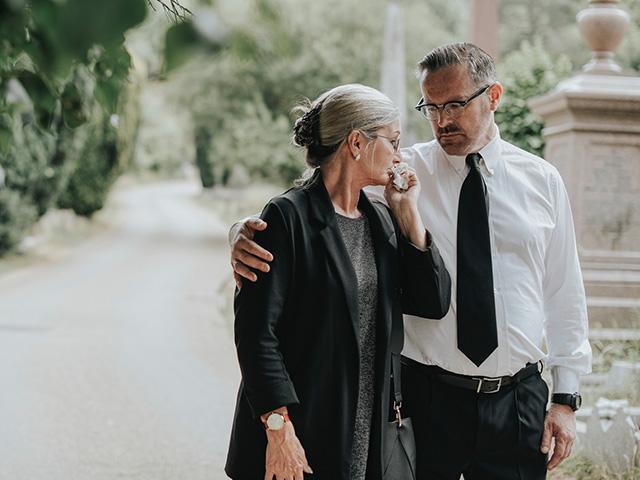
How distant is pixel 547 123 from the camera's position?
9.77 metres

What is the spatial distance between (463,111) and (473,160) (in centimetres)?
17

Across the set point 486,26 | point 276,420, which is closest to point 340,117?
point 276,420

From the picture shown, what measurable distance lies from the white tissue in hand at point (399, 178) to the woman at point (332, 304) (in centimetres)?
2

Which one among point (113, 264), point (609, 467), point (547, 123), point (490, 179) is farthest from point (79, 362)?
point (113, 264)

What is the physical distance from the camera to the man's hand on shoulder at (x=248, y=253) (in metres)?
2.52

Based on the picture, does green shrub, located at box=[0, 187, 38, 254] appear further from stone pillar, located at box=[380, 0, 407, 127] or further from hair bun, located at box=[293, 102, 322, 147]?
hair bun, located at box=[293, 102, 322, 147]

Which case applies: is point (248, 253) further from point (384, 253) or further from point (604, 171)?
point (604, 171)

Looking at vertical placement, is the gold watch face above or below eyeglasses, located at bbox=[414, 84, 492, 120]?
below

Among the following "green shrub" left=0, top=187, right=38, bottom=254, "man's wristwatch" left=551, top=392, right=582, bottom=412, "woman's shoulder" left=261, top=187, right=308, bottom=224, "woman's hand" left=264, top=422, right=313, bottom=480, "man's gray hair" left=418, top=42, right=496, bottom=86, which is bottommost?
"woman's hand" left=264, top=422, right=313, bottom=480

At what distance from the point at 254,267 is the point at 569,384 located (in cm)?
116

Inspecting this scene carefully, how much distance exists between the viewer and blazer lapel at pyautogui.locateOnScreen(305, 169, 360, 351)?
255 cm

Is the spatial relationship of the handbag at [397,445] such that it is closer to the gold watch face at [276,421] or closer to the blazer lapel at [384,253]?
the blazer lapel at [384,253]

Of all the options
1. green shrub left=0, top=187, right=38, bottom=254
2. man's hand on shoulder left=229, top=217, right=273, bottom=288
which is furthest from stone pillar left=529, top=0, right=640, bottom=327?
green shrub left=0, top=187, right=38, bottom=254

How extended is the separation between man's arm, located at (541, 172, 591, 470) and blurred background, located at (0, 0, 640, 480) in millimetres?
1075
